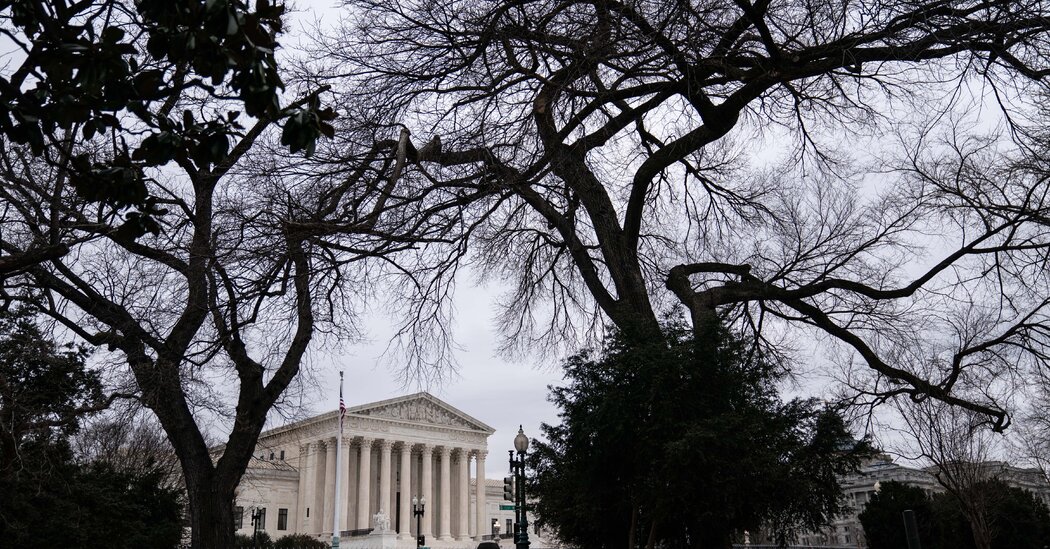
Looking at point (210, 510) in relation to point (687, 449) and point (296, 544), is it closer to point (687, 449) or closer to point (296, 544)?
point (687, 449)

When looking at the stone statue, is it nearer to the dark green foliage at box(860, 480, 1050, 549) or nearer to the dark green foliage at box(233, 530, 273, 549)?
the dark green foliage at box(233, 530, 273, 549)

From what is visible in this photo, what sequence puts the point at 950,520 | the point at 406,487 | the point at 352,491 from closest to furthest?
the point at 950,520, the point at 406,487, the point at 352,491

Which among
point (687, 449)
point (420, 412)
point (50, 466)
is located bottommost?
point (687, 449)

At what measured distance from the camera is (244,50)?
4438mm

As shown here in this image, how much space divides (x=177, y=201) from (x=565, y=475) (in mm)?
6889

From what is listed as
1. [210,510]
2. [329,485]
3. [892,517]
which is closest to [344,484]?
[329,485]

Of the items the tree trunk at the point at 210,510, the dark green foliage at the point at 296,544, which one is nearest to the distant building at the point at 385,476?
the dark green foliage at the point at 296,544

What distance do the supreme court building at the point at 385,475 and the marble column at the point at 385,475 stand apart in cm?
10

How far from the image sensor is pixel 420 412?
82875mm

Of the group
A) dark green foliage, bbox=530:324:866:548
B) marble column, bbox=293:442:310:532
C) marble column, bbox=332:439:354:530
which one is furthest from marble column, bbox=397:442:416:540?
dark green foliage, bbox=530:324:866:548

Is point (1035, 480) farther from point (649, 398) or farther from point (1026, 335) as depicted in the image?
point (649, 398)

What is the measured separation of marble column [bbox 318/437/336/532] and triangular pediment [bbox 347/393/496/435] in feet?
12.2

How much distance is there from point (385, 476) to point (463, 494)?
11122mm

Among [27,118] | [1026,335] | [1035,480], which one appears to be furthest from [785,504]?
[1035,480]
